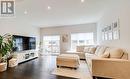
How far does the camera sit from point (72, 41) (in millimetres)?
8336

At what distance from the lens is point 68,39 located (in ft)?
27.4

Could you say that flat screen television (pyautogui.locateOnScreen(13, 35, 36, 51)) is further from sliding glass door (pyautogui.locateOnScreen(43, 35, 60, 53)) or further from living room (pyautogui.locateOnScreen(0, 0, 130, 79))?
sliding glass door (pyautogui.locateOnScreen(43, 35, 60, 53))

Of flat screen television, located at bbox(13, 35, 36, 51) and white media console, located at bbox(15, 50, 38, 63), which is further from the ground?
flat screen television, located at bbox(13, 35, 36, 51)

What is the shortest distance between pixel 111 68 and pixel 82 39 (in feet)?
17.3

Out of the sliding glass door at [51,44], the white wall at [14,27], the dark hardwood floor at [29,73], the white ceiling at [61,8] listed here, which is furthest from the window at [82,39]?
the dark hardwood floor at [29,73]

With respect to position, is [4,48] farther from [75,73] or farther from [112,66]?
[112,66]

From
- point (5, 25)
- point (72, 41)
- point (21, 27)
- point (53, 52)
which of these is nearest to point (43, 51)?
point (53, 52)

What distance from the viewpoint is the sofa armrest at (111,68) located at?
2.79m

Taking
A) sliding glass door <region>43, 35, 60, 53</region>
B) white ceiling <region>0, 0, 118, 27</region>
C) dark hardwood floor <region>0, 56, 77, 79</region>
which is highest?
white ceiling <region>0, 0, 118, 27</region>

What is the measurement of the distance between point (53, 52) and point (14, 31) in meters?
4.03

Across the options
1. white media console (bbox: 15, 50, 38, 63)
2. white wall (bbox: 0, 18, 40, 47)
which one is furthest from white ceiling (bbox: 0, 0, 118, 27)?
white media console (bbox: 15, 50, 38, 63)

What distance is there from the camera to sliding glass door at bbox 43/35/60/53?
893 centimetres

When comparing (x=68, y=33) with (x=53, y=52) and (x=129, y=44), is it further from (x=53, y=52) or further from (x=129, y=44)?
(x=129, y=44)

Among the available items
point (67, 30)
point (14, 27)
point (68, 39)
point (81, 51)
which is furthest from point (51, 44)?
point (14, 27)
